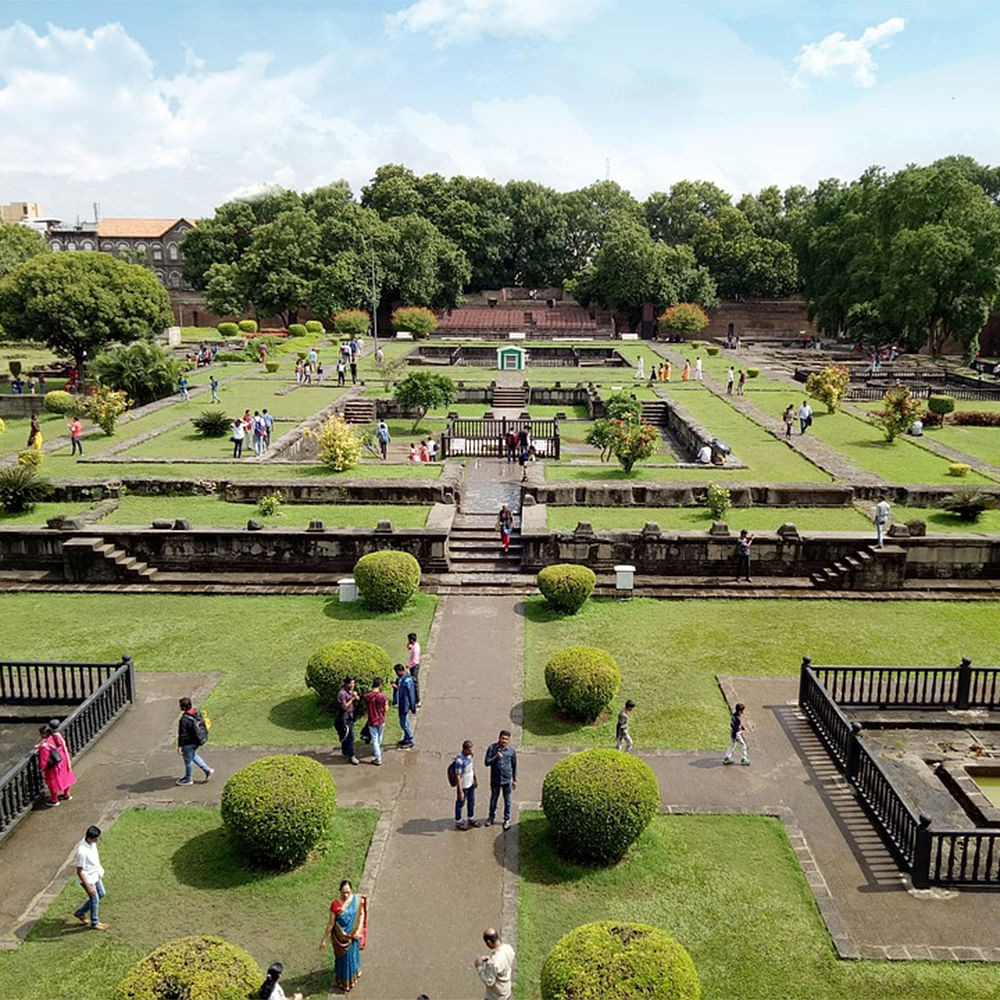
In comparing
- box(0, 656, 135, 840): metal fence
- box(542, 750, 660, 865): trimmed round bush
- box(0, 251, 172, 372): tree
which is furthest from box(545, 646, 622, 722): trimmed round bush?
box(0, 251, 172, 372): tree

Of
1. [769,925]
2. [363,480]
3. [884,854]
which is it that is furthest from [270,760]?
[363,480]

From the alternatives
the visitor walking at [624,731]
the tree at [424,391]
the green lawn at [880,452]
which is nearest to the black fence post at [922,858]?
the visitor walking at [624,731]

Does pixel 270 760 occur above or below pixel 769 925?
above

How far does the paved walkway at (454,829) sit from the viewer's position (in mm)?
7730

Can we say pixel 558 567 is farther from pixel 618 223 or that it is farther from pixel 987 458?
pixel 618 223

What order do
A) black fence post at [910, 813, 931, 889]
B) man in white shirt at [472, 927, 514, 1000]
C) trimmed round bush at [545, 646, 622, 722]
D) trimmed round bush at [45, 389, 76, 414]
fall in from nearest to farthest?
man in white shirt at [472, 927, 514, 1000] → black fence post at [910, 813, 931, 889] → trimmed round bush at [545, 646, 622, 722] → trimmed round bush at [45, 389, 76, 414]

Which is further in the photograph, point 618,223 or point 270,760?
point 618,223

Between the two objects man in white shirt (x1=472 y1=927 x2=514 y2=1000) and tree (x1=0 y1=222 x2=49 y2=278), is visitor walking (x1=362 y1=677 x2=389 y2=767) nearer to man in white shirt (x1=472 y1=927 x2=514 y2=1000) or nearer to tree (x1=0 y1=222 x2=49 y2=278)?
man in white shirt (x1=472 y1=927 x2=514 y2=1000)

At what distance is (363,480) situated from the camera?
21.0 m

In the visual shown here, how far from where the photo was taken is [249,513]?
64.6ft

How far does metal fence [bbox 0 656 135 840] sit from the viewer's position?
9.73 meters

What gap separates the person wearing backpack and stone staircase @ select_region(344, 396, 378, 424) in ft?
78.6

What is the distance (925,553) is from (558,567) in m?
6.91

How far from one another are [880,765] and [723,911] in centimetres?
307
